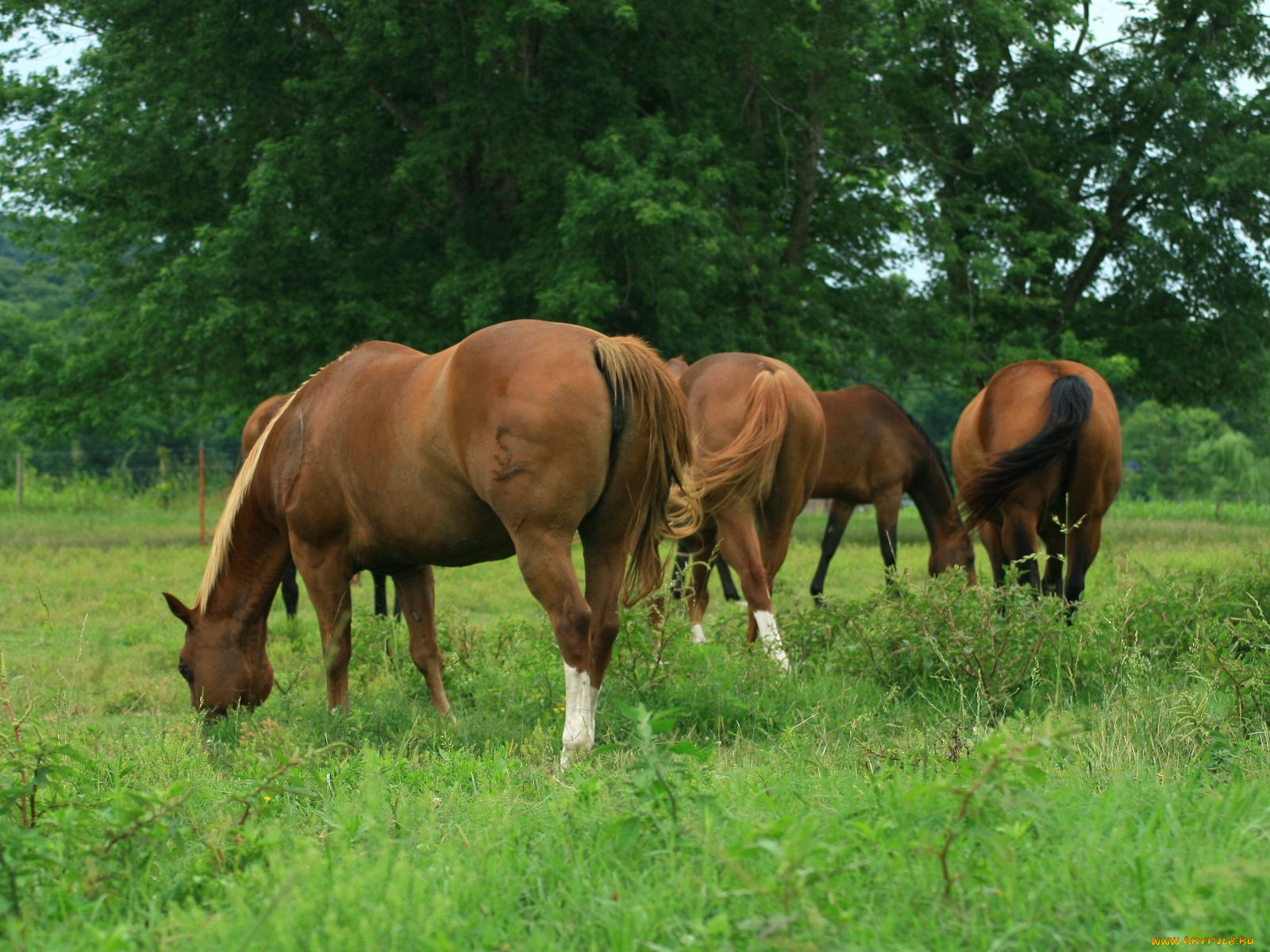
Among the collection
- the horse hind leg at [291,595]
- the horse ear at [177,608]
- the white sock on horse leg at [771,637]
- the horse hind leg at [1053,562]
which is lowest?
the horse hind leg at [291,595]

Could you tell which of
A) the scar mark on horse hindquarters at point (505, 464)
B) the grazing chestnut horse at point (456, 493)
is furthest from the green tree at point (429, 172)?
the scar mark on horse hindquarters at point (505, 464)

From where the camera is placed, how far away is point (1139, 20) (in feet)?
64.8

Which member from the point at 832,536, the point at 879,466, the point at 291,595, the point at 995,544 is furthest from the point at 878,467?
the point at 291,595

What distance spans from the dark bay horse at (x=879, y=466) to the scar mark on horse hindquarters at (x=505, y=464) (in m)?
6.37

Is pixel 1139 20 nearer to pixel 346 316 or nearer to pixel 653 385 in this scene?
pixel 346 316

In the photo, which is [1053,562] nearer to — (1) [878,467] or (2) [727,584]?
(1) [878,467]

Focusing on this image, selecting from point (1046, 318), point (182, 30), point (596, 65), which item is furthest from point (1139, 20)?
point (182, 30)

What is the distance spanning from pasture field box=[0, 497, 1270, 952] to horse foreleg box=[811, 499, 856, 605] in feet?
13.2

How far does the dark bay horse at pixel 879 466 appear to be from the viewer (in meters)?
10.9

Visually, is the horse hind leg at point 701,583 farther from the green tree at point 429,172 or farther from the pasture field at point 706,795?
the green tree at point 429,172

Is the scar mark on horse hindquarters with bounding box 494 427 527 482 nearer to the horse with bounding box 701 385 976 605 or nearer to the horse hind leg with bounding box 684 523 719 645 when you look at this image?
the horse hind leg with bounding box 684 523 719 645

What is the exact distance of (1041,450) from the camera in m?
6.77

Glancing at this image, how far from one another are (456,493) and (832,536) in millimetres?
6616

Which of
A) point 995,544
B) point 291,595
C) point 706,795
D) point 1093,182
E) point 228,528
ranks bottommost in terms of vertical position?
point 291,595
